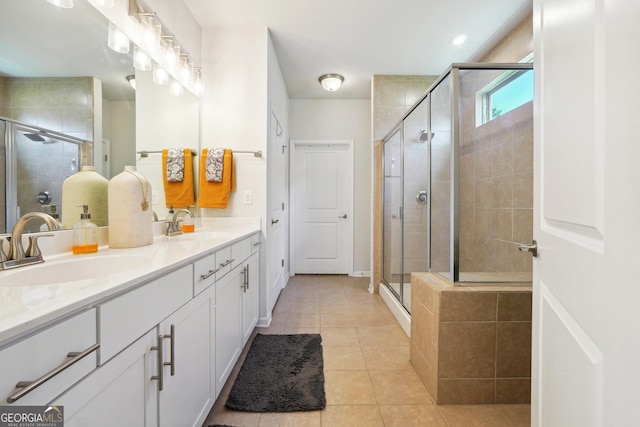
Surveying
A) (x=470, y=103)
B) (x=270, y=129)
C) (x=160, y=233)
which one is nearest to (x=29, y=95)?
(x=160, y=233)

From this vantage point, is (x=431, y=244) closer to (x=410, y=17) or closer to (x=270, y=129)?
(x=270, y=129)

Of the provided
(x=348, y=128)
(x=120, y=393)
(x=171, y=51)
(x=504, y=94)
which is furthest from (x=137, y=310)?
(x=348, y=128)

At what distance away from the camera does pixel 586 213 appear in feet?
1.98

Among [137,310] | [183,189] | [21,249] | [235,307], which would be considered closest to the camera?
[137,310]

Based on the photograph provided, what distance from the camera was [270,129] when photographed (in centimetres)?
244

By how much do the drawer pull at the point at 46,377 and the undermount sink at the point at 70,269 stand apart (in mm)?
229

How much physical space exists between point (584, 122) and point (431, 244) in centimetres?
133

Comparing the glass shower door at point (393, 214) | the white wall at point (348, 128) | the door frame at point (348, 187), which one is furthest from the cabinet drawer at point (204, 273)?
the white wall at point (348, 128)

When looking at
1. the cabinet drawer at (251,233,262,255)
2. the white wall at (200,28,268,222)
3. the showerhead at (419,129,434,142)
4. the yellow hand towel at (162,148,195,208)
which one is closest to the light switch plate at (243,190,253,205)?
the white wall at (200,28,268,222)

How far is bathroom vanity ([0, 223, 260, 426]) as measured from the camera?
0.48 m

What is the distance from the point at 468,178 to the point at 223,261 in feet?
5.15

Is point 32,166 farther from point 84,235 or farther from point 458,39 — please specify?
point 458,39

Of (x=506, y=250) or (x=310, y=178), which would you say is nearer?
(x=506, y=250)

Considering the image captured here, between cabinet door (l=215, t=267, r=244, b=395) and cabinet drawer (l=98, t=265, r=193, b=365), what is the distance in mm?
400
